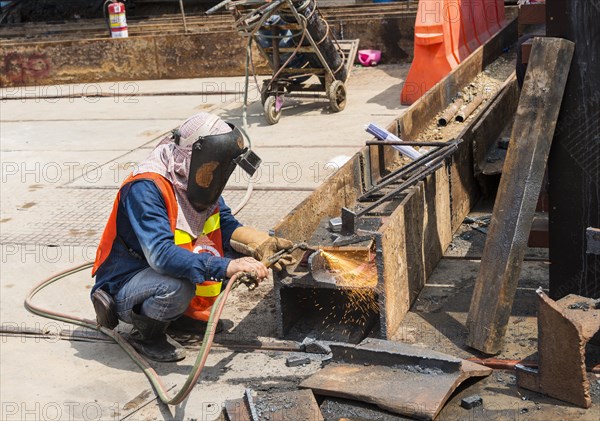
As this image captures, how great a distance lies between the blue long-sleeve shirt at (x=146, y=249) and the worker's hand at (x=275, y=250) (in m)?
0.23

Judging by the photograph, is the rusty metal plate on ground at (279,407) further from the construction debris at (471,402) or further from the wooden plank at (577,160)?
the wooden plank at (577,160)

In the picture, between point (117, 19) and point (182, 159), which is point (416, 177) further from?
point (117, 19)

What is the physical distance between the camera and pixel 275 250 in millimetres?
4879

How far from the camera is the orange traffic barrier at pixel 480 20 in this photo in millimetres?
12023

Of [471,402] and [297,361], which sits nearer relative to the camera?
[471,402]

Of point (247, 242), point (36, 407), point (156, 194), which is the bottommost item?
point (36, 407)

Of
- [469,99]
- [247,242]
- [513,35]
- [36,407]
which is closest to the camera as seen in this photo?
[36,407]

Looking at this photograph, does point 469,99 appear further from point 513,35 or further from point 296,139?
point 513,35

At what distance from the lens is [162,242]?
4.61m

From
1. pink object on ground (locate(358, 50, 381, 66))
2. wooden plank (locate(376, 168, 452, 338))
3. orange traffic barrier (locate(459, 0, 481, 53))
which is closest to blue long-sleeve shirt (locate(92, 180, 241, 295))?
wooden plank (locate(376, 168, 452, 338))

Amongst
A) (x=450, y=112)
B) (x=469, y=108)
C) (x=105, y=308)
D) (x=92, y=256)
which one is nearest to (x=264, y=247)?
(x=105, y=308)

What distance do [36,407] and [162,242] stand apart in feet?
3.48

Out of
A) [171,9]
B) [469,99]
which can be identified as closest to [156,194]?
[469,99]

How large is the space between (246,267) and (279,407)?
0.76m
